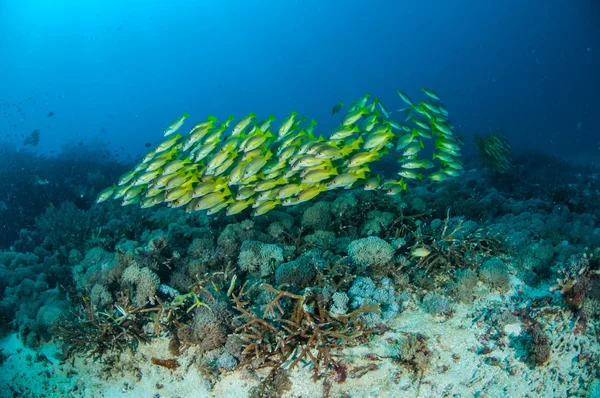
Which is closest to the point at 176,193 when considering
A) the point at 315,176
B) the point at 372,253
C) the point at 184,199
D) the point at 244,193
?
the point at 184,199

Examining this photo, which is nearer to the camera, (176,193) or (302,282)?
(302,282)

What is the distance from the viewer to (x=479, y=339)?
163 inches

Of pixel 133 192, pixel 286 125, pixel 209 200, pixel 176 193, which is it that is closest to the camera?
pixel 209 200

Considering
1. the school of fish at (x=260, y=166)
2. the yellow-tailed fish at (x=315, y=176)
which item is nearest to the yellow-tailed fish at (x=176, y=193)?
the school of fish at (x=260, y=166)

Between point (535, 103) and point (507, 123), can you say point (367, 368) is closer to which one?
point (507, 123)

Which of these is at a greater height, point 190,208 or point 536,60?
point 536,60

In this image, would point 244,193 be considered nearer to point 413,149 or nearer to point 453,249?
point 453,249

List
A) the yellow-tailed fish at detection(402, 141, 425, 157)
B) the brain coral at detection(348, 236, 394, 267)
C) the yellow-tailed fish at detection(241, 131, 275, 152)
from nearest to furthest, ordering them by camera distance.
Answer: the brain coral at detection(348, 236, 394, 267) < the yellow-tailed fish at detection(241, 131, 275, 152) < the yellow-tailed fish at detection(402, 141, 425, 157)

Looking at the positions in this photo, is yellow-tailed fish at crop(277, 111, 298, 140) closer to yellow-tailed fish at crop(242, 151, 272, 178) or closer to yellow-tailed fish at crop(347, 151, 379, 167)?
yellow-tailed fish at crop(242, 151, 272, 178)

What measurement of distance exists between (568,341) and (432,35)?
165472mm

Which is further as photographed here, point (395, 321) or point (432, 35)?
point (432, 35)

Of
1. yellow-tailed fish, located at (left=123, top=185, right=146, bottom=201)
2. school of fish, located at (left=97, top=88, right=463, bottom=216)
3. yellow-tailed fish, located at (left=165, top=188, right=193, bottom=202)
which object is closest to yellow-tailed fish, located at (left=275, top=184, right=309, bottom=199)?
school of fish, located at (left=97, top=88, right=463, bottom=216)

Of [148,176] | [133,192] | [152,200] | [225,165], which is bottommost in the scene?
[225,165]

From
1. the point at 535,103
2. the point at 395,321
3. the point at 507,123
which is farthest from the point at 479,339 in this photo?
the point at 535,103
